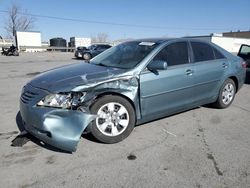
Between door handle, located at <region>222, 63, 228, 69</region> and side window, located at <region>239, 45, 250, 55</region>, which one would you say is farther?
side window, located at <region>239, 45, 250, 55</region>

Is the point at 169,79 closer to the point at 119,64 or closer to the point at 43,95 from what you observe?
the point at 119,64

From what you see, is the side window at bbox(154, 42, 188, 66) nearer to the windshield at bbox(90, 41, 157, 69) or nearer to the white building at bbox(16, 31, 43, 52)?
the windshield at bbox(90, 41, 157, 69)

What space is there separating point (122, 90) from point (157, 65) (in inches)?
28.4

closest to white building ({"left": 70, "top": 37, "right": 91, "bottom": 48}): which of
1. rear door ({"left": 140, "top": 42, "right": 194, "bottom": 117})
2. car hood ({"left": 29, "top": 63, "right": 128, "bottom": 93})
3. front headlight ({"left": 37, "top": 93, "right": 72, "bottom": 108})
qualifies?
rear door ({"left": 140, "top": 42, "right": 194, "bottom": 117})

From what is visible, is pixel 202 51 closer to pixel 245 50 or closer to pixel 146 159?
pixel 146 159

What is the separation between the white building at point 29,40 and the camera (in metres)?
40.2

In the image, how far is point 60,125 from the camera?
359 cm

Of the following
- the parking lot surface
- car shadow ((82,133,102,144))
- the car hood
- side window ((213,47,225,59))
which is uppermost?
side window ((213,47,225,59))

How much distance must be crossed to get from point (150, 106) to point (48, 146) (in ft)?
5.61

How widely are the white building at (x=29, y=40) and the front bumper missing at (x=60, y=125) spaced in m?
38.8

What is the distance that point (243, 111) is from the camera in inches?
233

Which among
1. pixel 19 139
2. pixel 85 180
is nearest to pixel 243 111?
pixel 85 180

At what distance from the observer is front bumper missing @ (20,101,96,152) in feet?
11.7

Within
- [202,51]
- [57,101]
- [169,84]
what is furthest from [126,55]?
[57,101]
